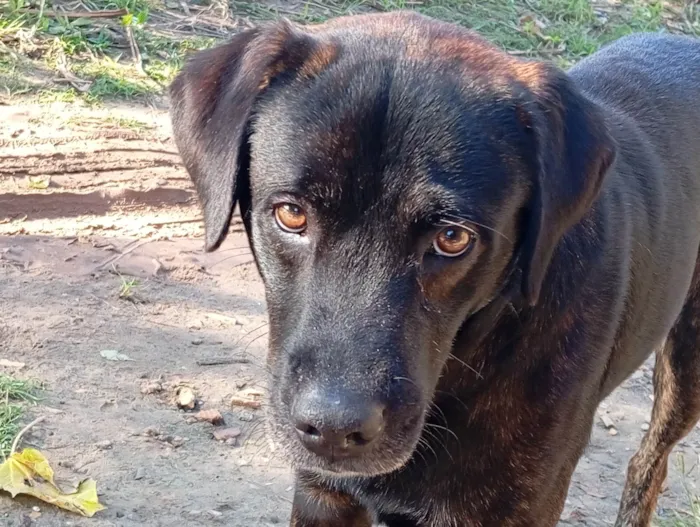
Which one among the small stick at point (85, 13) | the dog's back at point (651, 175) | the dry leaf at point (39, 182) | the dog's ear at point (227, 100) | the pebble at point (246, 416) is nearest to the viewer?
the dog's ear at point (227, 100)

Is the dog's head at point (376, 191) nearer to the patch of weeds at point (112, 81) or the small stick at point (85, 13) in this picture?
the patch of weeds at point (112, 81)

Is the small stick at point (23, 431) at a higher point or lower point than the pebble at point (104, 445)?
higher

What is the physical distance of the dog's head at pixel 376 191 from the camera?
2244mm

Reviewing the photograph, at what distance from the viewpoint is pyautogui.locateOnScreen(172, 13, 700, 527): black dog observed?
2.26 meters

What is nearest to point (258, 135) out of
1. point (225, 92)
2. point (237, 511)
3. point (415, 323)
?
point (225, 92)

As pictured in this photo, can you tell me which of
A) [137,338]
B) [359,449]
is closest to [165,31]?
[137,338]

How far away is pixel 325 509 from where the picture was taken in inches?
122

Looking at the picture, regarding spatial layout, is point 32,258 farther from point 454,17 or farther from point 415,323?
point 454,17

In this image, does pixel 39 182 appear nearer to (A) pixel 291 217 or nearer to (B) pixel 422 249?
(A) pixel 291 217

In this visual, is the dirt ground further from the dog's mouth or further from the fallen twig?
the dog's mouth

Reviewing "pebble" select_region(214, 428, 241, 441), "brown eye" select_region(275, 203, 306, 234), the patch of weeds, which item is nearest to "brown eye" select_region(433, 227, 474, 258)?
"brown eye" select_region(275, 203, 306, 234)

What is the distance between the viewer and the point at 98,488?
3.60m

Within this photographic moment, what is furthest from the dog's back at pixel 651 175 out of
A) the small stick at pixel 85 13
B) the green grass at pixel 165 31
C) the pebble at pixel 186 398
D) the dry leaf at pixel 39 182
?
the small stick at pixel 85 13

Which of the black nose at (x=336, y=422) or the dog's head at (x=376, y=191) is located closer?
the black nose at (x=336, y=422)
